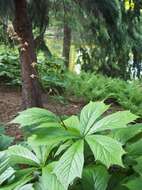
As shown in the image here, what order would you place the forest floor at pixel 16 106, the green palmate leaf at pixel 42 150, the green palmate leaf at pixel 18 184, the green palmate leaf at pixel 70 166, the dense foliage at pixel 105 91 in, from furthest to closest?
the dense foliage at pixel 105 91 < the forest floor at pixel 16 106 < the green palmate leaf at pixel 42 150 < the green palmate leaf at pixel 18 184 < the green palmate leaf at pixel 70 166

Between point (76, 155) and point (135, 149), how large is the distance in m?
0.33

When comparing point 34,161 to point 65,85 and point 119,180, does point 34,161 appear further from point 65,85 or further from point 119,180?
point 65,85

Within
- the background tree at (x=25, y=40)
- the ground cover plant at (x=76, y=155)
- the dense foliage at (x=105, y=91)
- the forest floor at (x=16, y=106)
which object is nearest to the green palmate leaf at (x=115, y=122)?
the ground cover plant at (x=76, y=155)

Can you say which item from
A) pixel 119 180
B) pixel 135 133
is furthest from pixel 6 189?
pixel 135 133

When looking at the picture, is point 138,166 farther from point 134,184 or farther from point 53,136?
point 53,136

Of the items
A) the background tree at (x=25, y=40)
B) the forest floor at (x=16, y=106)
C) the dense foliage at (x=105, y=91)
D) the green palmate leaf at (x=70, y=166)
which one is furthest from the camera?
the dense foliage at (x=105, y=91)

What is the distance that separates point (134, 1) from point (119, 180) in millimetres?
5334

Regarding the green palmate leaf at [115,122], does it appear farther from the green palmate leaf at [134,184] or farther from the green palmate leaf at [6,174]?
the green palmate leaf at [6,174]

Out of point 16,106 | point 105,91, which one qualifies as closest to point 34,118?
point 16,106

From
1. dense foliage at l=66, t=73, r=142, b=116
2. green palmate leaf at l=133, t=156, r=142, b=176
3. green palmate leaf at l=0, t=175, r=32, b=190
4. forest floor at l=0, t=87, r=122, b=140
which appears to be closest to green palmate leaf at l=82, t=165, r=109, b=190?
green palmate leaf at l=133, t=156, r=142, b=176

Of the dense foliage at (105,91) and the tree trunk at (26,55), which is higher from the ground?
the tree trunk at (26,55)

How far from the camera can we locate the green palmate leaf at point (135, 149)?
1903 millimetres

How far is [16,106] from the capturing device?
6.67m

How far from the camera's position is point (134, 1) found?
6828 mm
